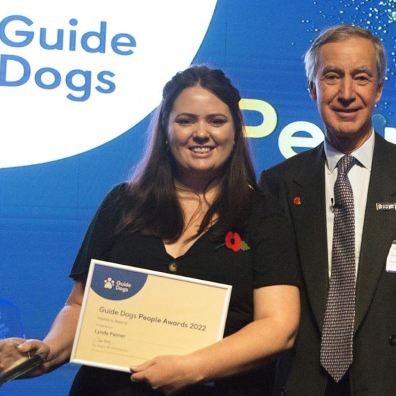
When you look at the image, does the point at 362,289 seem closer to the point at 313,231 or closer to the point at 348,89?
the point at 313,231

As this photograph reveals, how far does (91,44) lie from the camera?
9.02 ft

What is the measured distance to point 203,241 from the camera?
185cm

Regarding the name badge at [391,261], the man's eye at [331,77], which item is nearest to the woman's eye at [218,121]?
the man's eye at [331,77]

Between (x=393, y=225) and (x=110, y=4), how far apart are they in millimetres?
1357

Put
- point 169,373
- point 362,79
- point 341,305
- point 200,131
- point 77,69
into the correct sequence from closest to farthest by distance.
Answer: point 169,373 < point 200,131 < point 341,305 < point 362,79 < point 77,69

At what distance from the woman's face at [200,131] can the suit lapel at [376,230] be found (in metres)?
0.43

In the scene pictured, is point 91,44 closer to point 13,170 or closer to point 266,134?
point 13,170

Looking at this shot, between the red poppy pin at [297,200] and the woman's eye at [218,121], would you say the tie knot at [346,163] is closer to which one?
the red poppy pin at [297,200]

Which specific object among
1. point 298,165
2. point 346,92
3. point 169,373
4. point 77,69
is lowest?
point 169,373

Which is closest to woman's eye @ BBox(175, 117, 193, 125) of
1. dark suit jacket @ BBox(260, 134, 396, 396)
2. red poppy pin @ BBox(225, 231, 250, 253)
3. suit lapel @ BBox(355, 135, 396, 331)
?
red poppy pin @ BBox(225, 231, 250, 253)

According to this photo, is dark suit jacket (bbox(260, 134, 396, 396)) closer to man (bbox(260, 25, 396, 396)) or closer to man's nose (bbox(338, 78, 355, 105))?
man (bbox(260, 25, 396, 396))

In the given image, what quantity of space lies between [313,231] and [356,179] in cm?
20

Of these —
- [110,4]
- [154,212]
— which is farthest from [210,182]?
→ [110,4]

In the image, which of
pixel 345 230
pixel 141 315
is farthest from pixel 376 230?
pixel 141 315
